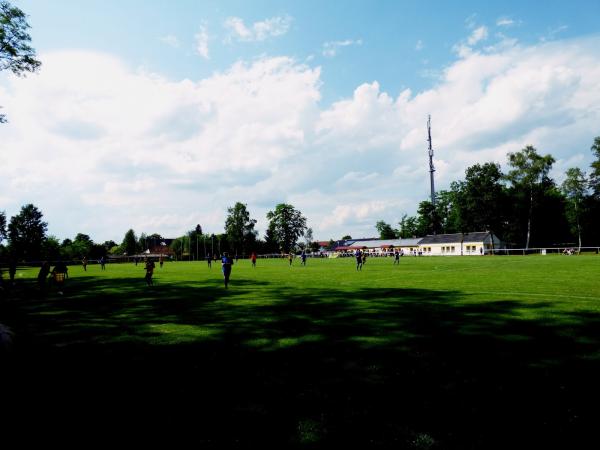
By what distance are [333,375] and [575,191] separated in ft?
282

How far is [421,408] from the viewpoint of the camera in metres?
4.57

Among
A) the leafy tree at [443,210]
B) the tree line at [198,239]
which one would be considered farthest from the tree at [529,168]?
the tree line at [198,239]

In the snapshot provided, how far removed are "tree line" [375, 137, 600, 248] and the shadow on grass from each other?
7112cm

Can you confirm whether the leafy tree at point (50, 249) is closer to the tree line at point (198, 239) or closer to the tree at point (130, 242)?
the tree line at point (198, 239)

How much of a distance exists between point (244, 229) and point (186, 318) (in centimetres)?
10546

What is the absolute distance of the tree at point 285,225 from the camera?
12219 cm

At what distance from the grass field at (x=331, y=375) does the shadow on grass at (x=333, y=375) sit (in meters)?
0.02

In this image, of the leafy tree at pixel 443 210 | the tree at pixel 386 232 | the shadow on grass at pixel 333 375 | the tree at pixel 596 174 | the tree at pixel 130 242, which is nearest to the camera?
the shadow on grass at pixel 333 375

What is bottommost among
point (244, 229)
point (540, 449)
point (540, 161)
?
point (540, 449)

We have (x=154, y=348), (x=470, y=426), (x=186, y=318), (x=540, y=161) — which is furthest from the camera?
(x=540, y=161)

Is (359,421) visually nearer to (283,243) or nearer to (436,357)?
(436,357)

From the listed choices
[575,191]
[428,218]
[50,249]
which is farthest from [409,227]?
[50,249]

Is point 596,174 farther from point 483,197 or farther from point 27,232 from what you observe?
point 27,232

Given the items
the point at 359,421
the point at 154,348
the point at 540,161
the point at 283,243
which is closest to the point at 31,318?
the point at 154,348
